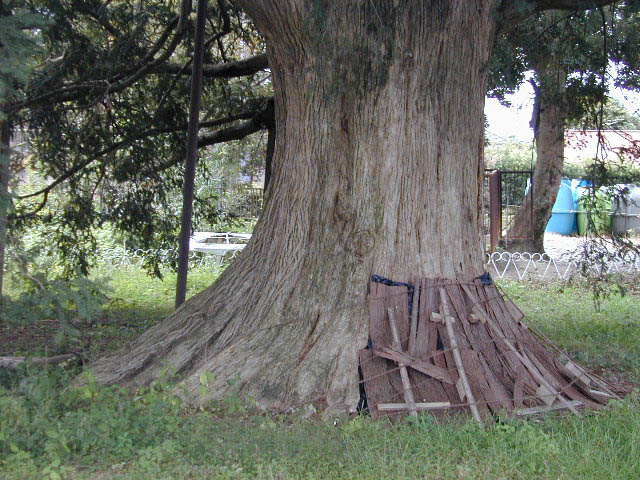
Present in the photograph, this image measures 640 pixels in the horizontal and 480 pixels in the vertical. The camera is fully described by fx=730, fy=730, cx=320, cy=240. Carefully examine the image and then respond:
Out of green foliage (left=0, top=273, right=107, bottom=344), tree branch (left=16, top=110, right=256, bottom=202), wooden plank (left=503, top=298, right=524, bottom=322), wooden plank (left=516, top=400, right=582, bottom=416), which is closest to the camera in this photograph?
green foliage (left=0, top=273, right=107, bottom=344)

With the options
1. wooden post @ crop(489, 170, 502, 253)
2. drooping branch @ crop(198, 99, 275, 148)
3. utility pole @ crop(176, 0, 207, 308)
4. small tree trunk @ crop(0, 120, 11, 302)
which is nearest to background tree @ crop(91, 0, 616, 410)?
small tree trunk @ crop(0, 120, 11, 302)

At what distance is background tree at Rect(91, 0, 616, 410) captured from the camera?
6.16m

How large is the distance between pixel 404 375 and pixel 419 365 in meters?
0.16

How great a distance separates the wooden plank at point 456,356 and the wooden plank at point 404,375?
0.41m

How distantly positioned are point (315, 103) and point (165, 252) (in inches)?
254

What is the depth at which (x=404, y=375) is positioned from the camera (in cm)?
569

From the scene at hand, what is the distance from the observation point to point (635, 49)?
992cm

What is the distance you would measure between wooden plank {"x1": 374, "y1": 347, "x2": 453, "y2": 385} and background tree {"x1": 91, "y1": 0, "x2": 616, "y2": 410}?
13.0 inches

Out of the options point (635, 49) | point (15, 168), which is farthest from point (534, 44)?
point (15, 168)

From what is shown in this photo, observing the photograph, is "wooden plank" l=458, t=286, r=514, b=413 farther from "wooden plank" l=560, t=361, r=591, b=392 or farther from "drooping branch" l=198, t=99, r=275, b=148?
"drooping branch" l=198, t=99, r=275, b=148

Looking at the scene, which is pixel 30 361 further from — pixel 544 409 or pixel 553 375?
pixel 553 375

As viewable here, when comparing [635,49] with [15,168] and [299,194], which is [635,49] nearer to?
[299,194]

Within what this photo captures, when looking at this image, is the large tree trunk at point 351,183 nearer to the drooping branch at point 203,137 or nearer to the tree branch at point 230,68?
the tree branch at point 230,68

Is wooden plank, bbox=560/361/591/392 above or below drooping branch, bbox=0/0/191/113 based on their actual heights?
below
